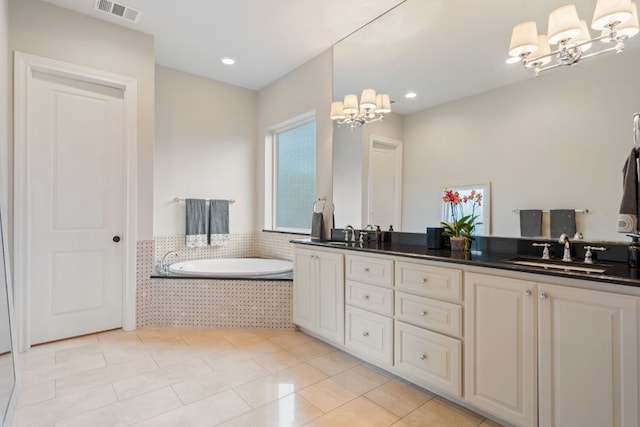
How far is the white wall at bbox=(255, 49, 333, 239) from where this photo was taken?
3.36 metres

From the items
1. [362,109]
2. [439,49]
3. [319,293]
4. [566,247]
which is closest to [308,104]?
[362,109]

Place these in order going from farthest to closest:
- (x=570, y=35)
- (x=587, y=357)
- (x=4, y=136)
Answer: (x=4, y=136)
(x=570, y=35)
(x=587, y=357)

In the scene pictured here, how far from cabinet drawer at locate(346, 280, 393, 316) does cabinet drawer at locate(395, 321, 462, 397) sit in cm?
14

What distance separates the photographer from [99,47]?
2887mm

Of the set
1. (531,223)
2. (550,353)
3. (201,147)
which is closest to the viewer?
(550,353)

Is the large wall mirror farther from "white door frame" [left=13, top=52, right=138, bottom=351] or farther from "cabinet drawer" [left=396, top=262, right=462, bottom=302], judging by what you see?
"white door frame" [left=13, top=52, right=138, bottom=351]

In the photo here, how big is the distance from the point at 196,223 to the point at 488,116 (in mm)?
3217

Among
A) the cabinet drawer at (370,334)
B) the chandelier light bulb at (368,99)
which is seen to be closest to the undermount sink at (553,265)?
the cabinet drawer at (370,334)

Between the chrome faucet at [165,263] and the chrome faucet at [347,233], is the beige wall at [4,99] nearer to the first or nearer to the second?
the chrome faucet at [165,263]

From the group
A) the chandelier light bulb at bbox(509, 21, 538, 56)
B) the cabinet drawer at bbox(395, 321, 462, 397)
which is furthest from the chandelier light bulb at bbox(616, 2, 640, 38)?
the cabinet drawer at bbox(395, 321, 462, 397)

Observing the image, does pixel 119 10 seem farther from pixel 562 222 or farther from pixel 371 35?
pixel 562 222

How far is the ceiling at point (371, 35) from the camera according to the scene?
2.22m

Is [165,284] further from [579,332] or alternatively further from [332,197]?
[579,332]

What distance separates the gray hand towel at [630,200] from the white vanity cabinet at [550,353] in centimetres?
49
